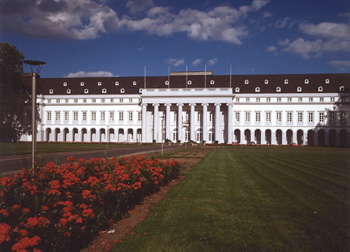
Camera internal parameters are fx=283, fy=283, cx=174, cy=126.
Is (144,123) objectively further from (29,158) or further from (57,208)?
(57,208)

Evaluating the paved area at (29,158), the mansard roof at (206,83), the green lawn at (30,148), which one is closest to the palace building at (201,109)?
the mansard roof at (206,83)

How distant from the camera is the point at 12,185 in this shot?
6.50 metres

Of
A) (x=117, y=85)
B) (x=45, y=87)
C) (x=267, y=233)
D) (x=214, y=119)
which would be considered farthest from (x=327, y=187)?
(x=45, y=87)

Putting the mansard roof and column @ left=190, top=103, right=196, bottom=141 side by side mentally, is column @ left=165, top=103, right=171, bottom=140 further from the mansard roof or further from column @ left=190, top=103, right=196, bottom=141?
the mansard roof

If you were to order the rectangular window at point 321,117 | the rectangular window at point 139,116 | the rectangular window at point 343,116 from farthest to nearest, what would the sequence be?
the rectangular window at point 139,116 → the rectangular window at point 321,117 → the rectangular window at point 343,116

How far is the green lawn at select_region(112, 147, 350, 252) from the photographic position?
5895 millimetres

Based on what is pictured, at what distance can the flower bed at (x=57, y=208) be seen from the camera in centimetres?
482

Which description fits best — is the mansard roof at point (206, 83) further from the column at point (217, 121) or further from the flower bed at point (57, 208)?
the flower bed at point (57, 208)

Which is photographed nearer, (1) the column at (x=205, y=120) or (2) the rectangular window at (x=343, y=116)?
(2) the rectangular window at (x=343, y=116)

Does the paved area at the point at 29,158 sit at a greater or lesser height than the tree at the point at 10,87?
lesser

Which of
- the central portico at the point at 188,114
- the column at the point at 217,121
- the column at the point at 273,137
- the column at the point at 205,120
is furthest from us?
the column at the point at 273,137

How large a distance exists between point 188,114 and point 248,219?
7255 centimetres

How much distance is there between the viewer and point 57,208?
20.0 feet

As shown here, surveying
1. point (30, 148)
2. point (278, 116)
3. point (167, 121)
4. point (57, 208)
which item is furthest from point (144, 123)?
point (57, 208)
